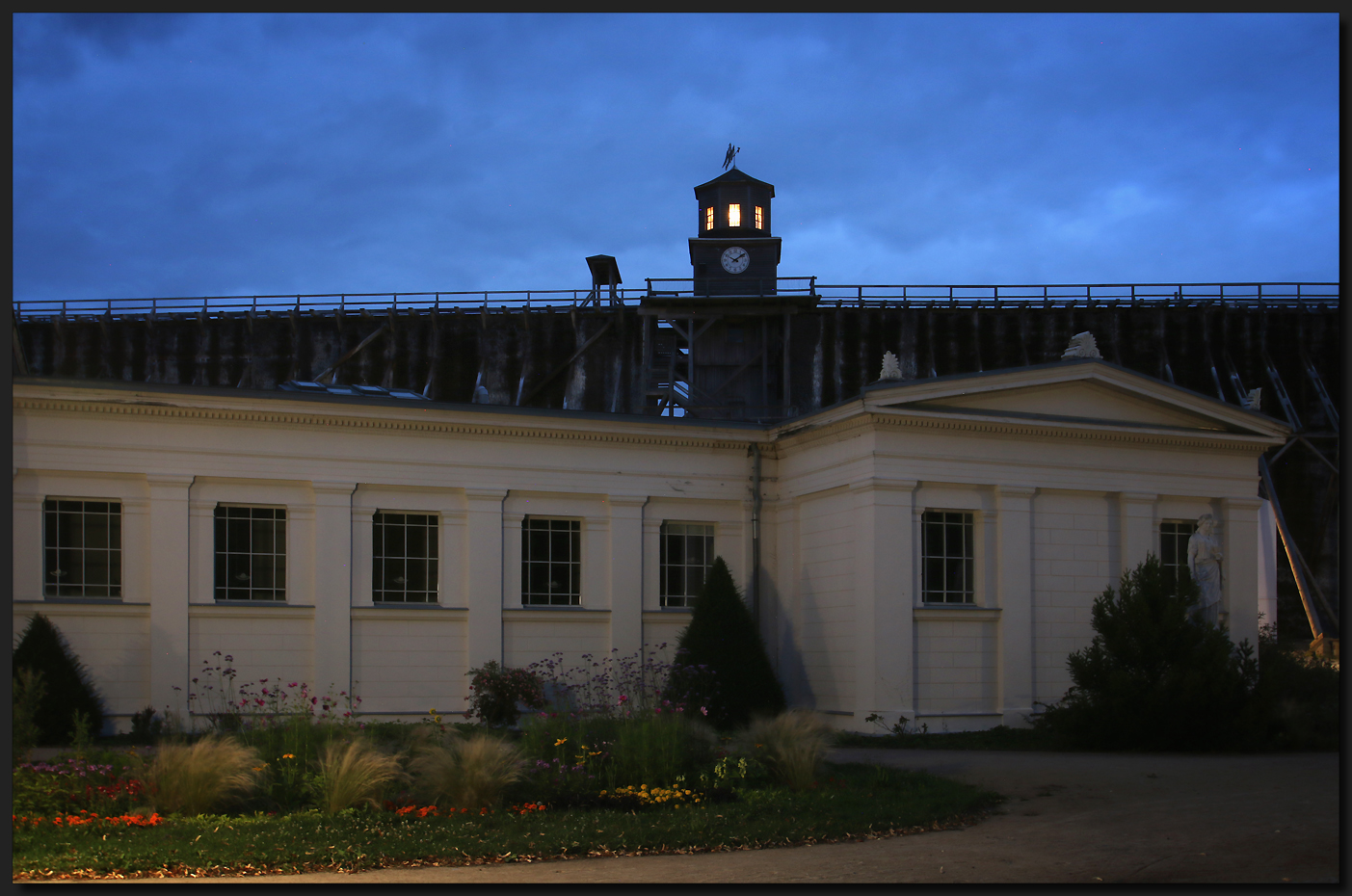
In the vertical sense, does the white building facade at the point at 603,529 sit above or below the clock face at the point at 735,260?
below

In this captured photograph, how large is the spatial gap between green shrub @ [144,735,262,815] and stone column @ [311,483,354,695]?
9807 millimetres

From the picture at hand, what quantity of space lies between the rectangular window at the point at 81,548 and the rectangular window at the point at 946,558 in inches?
544

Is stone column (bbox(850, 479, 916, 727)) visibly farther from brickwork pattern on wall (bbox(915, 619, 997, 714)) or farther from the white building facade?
brickwork pattern on wall (bbox(915, 619, 997, 714))

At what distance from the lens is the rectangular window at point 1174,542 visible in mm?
24656

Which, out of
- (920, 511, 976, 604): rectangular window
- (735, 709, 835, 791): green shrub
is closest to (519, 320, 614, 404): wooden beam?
(920, 511, 976, 604): rectangular window

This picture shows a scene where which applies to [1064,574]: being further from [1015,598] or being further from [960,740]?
[960,740]

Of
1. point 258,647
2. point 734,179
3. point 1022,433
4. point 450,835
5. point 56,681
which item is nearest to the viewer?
point 450,835

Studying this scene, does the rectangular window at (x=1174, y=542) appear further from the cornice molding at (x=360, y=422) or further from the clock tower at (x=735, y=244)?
the clock tower at (x=735, y=244)

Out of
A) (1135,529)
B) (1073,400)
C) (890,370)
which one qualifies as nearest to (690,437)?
(890,370)

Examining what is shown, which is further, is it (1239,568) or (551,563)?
(1239,568)

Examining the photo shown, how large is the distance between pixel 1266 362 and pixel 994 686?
32.9 meters

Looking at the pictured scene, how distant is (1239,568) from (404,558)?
52.5 ft

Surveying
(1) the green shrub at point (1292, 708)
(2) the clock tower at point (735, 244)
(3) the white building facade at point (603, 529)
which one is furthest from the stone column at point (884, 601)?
(2) the clock tower at point (735, 244)

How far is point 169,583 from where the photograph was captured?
21266 mm
